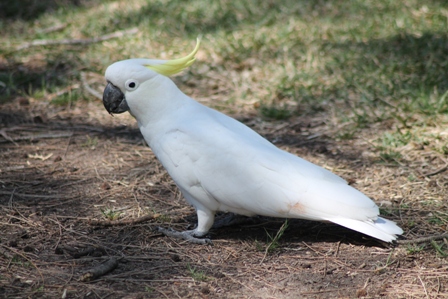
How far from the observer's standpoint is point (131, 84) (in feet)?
9.29

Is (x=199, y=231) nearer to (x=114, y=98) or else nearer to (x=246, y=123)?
(x=114, y=98)

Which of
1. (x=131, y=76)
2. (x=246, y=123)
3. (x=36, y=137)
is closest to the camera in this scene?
(x=131, y=76)

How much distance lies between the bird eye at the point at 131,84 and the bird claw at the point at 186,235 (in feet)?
2.45

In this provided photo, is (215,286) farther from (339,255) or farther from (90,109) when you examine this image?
(90,109)

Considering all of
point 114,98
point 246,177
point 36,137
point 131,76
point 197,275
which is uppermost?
point 131,76

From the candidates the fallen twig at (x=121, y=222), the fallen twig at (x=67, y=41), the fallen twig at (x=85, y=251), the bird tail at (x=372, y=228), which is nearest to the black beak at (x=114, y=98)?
the fallen twig at (x=121, y=222)

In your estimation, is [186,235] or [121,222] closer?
[186,235]

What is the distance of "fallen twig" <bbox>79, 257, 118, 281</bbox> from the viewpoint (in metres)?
2.40

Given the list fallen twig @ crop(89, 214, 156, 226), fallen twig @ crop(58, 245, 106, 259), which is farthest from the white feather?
fallen twig @ crop(58, 245, 106, 259)

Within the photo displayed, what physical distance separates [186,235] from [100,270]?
554mm

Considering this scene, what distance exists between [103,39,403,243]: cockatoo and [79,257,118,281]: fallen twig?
1.43ft

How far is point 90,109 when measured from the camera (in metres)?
4.70

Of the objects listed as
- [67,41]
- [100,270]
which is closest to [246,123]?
[100,270]

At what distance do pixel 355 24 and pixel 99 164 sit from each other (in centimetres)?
333
